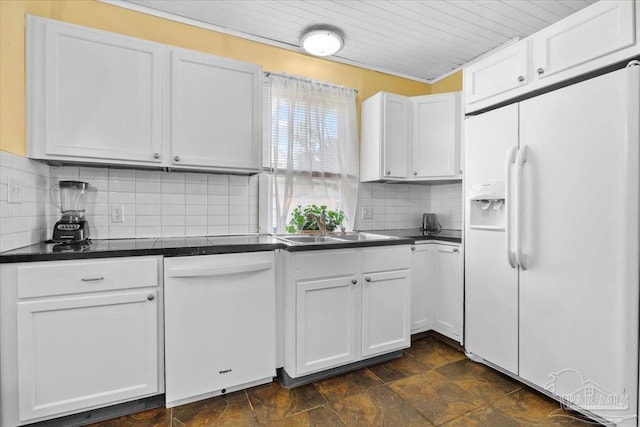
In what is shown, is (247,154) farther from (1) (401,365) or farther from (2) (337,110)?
(1) (401,365)

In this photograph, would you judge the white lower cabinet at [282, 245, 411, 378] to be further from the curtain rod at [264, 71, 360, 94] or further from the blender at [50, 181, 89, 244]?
the curtain rod at [264, 71, 360, 94]

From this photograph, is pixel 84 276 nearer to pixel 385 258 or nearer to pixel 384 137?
pixel 385 258

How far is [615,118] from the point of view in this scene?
5.00 feet

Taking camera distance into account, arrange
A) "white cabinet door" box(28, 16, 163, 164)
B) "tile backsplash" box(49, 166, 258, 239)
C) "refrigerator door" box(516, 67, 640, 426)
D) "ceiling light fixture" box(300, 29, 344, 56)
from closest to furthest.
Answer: "refrigerator door" box(516, 67, 640, 426), "white cabinet door" box(28, 16, 163, 164), "tile backsplash" box(49, 166, 258, 239), "ceiling light fixture" box(300, 29, 344, 56)

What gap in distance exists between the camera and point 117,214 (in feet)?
7.11

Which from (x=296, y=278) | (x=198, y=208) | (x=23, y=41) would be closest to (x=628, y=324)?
(x=296, y=278)

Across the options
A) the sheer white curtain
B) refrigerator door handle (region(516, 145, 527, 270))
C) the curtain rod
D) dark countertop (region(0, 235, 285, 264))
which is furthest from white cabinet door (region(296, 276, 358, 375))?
the curtain rod

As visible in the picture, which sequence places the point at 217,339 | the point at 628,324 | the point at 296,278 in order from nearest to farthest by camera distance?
1. the point at 628,324
2. the point at 217,339
3. the point at 296,278

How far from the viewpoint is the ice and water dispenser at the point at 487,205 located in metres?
2.09

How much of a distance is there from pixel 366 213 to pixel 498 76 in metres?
1.54

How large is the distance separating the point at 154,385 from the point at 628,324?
2393mm

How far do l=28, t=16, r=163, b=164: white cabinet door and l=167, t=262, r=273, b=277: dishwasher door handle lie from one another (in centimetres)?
74

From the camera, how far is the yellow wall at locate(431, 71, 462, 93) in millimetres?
3174

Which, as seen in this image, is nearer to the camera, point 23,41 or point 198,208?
point 23,41
